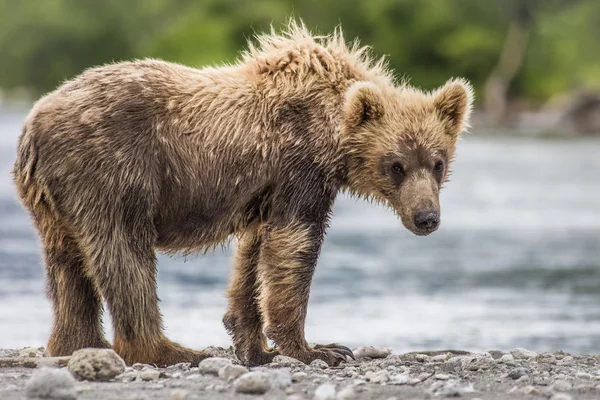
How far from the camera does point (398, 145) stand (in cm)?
731

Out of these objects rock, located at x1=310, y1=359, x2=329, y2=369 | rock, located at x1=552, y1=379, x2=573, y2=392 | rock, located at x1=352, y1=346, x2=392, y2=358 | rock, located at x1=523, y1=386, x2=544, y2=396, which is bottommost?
rock, located at x1=523, y1=386, x2=544, y2=396

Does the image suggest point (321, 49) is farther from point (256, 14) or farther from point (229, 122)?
point (256, 14)

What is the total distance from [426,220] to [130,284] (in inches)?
71.0

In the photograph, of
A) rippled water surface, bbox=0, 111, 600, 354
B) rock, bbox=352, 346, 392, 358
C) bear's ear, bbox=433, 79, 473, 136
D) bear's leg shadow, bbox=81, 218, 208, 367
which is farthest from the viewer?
rippled water surface, bbox=0, 111, 600, 354

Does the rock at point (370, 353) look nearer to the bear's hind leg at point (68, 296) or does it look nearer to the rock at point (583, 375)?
the rock at point (583, 375)

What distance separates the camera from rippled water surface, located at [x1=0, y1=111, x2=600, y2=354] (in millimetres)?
10812

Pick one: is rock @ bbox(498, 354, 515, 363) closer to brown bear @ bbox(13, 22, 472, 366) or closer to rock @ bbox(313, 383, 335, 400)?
brown bear @ bbox(13, 22, 472, 366)

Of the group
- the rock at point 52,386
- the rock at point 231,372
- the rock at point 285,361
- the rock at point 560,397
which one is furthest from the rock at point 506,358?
the rock at point 52,386

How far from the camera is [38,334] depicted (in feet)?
33.7

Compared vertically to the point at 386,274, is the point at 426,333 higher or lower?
lower

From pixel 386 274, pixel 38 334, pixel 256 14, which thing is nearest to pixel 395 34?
pixel 256 14

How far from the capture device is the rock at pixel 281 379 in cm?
605

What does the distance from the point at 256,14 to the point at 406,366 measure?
7374cm

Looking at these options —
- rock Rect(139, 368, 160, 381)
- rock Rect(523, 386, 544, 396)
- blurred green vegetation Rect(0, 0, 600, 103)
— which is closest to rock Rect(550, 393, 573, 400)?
rock Rect(523, 386, 544, 396)
